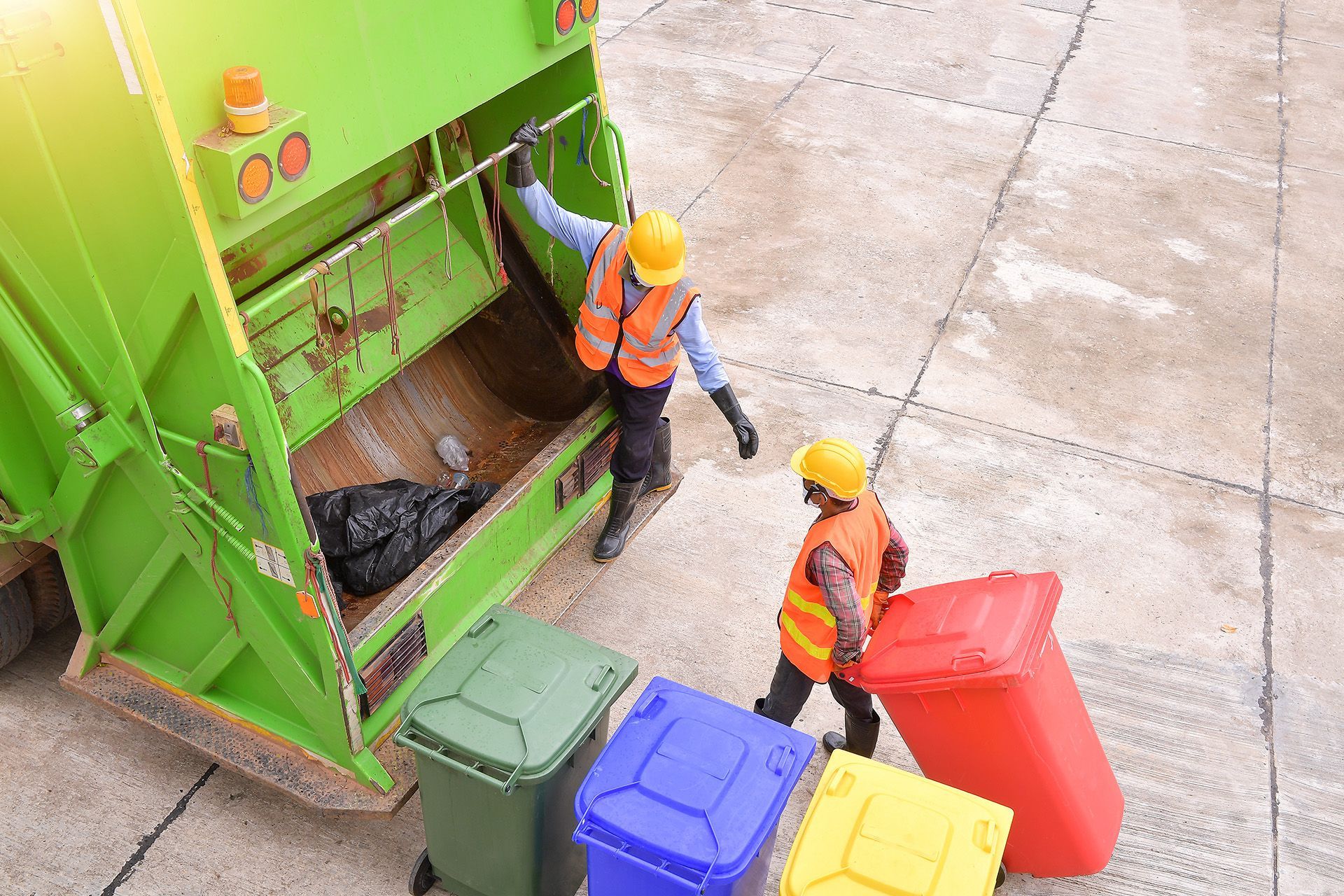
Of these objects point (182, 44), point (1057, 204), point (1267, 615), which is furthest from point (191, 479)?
point (1057, 204)

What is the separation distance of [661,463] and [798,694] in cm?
139

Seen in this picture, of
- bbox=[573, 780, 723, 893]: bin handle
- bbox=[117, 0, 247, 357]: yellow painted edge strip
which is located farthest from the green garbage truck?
bbox=[573, 780, 723, 893]: bin handle

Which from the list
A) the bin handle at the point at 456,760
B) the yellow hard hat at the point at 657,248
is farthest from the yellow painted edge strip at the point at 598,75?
the bin handle at the point at 456,760

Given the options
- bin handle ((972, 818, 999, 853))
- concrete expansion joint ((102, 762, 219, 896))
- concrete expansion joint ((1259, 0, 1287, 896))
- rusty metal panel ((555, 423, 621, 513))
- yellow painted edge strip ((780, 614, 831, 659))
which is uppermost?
bin handle ((972, 818, 999, 853))

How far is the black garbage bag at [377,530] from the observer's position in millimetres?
4117

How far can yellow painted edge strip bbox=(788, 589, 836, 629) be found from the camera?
138 inches

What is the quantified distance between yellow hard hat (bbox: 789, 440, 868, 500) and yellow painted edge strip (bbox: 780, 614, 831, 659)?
475mm

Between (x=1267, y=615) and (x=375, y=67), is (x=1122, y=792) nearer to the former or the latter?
(x=1267, y=615)

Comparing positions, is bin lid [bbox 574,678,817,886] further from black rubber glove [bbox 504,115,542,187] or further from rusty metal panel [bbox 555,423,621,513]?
black rubber glove [bbox 504,115,542,187]

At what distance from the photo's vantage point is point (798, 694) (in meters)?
3.87

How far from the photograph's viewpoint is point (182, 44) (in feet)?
8.43

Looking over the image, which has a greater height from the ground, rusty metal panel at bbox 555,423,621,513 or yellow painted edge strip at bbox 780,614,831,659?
yellow painted edge strip at bbox 780,614,831,659

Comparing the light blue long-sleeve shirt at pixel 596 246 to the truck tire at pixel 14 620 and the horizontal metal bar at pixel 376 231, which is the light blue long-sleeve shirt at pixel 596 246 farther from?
the truck tire at pixel 14 620

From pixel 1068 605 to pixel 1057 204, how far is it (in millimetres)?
4095
